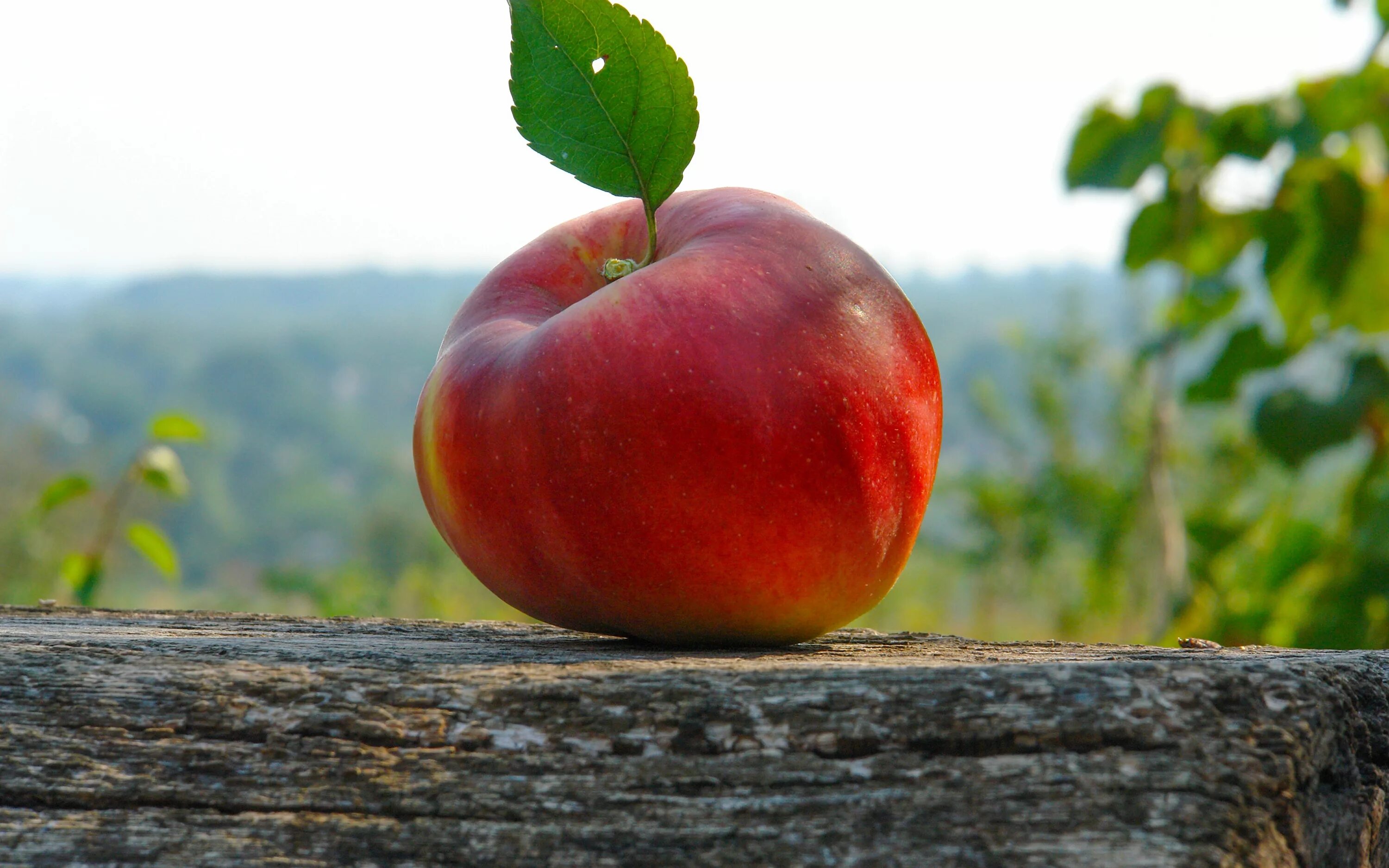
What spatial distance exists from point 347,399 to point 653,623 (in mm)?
29578

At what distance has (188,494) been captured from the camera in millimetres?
1608

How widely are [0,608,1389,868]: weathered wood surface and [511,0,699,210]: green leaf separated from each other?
34 cm

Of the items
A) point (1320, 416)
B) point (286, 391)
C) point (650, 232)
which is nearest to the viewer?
point (650, 232)

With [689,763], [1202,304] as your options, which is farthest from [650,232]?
[1202,304]


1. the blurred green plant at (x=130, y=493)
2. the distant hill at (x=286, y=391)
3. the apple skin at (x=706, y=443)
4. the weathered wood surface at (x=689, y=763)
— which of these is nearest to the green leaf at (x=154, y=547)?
the blurred green plant at (x=130, y=493)

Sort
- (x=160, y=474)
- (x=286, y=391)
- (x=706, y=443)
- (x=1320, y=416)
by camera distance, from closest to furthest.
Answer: (x=706, y=443)
(x=160, y=474)
(x=1320, y=416)
(x=286, y=391)

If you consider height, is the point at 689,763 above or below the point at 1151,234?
below

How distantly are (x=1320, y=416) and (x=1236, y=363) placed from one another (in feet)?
0.74

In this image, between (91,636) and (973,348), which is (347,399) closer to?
(973,348)

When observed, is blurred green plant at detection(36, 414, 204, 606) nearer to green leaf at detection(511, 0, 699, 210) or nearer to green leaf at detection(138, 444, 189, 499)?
green leaf at detection(138, 444, 189, 499)

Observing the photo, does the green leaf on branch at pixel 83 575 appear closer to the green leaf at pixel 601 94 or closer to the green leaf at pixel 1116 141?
the green leaf at pixel 601 94

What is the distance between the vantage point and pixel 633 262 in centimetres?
76

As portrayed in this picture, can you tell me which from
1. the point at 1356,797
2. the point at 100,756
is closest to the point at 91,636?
the point at 100,756

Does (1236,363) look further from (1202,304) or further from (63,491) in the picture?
(63,491)
